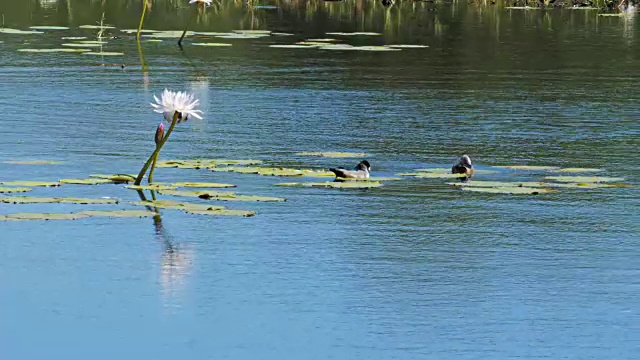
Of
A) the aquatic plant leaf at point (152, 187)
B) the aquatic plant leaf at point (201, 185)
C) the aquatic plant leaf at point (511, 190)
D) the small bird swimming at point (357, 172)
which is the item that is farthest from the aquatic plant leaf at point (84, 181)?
the aquatic plant leaf at point (511, 190)

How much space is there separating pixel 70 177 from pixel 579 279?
383cm

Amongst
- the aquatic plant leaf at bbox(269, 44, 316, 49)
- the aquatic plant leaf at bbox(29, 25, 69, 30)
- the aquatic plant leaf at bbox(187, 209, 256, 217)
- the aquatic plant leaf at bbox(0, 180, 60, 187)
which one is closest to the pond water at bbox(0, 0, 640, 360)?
the aquatic plant leaf at bbox(187, 209, 256, 217)

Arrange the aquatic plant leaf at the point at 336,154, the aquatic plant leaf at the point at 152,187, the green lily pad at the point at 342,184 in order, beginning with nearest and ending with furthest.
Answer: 1. the aquatic plant leaf at the point at 152,187
2. the green lily pad at the point at 342,184
3. the aquatic plant leaf at the point at 336,154

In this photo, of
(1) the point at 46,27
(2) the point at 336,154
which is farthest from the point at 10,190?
(1) the point at 46,27

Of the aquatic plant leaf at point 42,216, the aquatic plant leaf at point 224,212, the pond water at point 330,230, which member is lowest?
the pond water at point 330,230

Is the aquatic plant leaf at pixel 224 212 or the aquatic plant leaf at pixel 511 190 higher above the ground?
the aquatic plant leaf at pixel 224 212

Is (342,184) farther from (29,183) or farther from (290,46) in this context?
(290,46)

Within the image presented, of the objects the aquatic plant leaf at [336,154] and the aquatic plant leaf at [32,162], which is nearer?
the aquatic plant leaf at [32,162]

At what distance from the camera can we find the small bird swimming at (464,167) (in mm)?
10281

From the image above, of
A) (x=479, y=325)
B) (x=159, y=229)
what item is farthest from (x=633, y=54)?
(x=479, y=325)

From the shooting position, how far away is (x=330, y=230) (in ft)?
27.9

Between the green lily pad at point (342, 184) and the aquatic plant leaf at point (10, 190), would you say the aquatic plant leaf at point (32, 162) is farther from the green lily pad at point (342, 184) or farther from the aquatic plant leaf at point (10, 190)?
the green lily pad at point (342, 184)

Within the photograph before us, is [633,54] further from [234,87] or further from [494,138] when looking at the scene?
[494,138]

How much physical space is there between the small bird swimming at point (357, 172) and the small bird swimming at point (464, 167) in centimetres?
57
